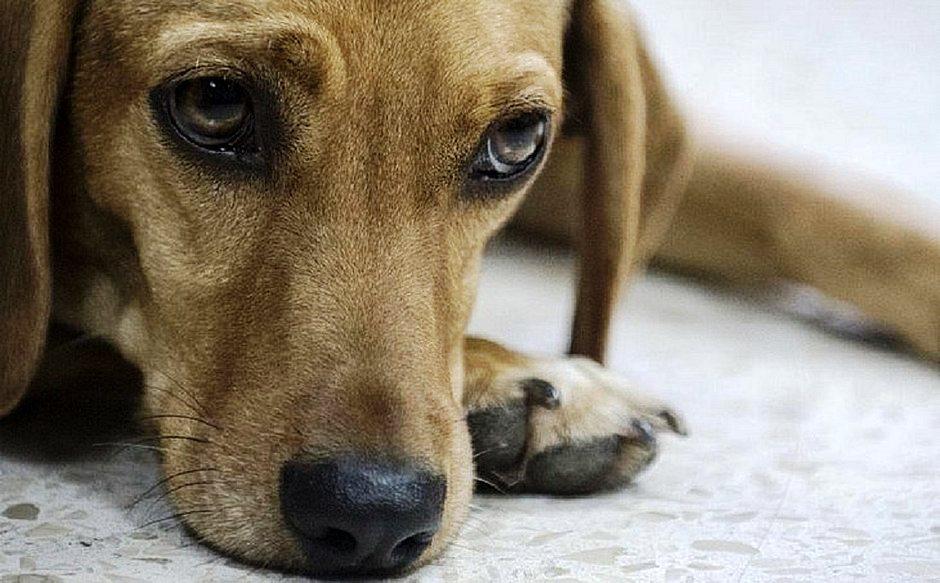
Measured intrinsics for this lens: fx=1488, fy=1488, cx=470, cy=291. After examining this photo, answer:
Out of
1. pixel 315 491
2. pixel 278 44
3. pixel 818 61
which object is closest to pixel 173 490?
pixel 315 491

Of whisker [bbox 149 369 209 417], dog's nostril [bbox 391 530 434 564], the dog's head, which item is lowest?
dog's nostril [bbox 391 530 434 564]

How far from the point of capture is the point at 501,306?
3521 millimetres

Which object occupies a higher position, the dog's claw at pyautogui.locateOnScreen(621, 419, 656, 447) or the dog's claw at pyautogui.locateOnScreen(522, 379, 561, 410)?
the dog's claw at pyautogui.locateOnScreen(522, 379, 561, 410)

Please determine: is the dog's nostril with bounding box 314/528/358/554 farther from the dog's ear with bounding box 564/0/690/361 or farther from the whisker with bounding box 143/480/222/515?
the dog's ear with bounding box 564/0/690/361

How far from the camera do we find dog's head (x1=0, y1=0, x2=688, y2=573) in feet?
6.03

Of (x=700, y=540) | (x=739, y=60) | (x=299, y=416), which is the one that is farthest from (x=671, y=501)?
(x=739, y=60)

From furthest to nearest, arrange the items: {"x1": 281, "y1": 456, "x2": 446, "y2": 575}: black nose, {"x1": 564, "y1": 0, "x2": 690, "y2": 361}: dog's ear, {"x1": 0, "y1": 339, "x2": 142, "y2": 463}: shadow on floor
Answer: {"x1": 564, "y1": 0, "x2": 690, "y2": 361}: dog's ear → {"x1": 0, "y1": 339, "x2": 142, "y2": 463}: shadow on floor → {"x1": 281, "y1": 456, "x2": 446, "y2": 575}: black nose

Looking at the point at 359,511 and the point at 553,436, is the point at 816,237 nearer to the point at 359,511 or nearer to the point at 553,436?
the point at 553,436

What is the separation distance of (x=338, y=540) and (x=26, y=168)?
702 millimetres

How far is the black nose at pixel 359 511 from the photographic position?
174 centimetres

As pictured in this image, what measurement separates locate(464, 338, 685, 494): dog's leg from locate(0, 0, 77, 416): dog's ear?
634 mm

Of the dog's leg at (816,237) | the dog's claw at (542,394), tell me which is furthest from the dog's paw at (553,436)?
the dog's leg at (816,237)

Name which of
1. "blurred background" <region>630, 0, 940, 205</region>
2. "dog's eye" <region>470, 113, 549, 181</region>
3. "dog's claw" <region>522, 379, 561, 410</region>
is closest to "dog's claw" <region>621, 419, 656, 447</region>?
"dog's claw" <region>522, 379, 561, 410</region>

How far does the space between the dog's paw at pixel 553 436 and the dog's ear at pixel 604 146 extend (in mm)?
444
